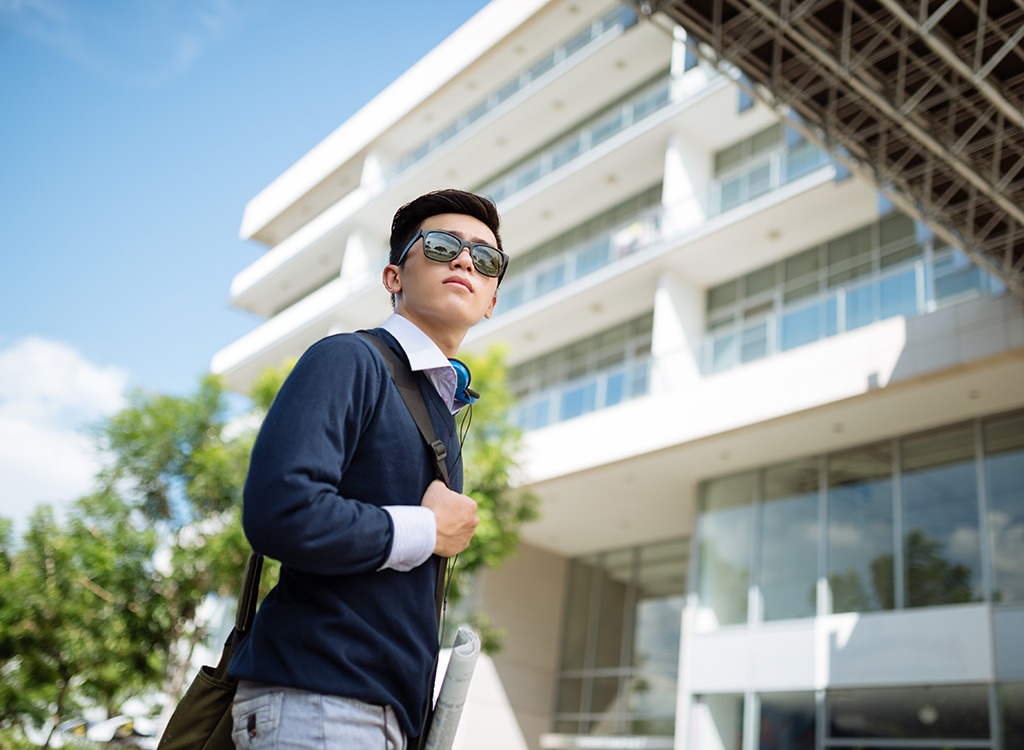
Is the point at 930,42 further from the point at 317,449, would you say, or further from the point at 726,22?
the point at 317,449

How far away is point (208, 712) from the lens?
5.53ft

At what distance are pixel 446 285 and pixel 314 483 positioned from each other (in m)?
0.58

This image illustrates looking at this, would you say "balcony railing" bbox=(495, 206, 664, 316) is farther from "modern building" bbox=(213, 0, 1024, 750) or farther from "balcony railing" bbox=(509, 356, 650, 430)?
"balcony railing" bbox=(509, 356, 650, 430)

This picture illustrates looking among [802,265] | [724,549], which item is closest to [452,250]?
[724,549]

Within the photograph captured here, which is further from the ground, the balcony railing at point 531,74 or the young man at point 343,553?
the balcony railing at point 531,74

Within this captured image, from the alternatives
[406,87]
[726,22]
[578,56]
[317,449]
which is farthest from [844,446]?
[406,87]

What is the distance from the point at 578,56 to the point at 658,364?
1083 centimetres

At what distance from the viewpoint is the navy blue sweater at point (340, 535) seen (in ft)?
4.79

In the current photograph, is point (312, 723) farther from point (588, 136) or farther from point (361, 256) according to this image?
point (361, 256)

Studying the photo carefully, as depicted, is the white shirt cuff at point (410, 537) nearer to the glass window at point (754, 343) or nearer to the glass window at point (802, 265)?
the glass window at point (754, 343)

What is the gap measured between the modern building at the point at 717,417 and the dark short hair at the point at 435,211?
893cm

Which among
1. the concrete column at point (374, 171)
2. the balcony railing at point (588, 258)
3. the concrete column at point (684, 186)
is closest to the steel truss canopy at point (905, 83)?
the concrete column at point (684, 186)

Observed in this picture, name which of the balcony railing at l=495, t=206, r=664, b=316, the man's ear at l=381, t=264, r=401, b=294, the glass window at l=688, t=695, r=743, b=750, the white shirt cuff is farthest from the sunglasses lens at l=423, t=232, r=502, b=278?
the balcony railing at l=495, t=206, r=664, b=316

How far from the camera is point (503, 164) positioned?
91.8ft
